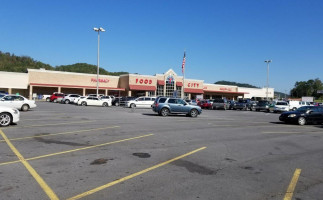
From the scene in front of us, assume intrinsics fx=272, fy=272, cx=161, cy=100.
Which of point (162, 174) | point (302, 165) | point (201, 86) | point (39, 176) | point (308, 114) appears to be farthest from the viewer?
point (201, 86)

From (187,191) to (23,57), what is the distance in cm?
13762

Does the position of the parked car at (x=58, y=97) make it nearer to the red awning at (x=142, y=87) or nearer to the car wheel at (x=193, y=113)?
the red awning at (x=142, y=87)

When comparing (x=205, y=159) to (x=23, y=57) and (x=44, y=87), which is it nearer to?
(x=44, y=87)

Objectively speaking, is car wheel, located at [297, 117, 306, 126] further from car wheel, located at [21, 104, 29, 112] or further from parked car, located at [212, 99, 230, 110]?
parked car, located at [212, 99, 230, 110]

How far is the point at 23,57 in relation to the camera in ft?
409

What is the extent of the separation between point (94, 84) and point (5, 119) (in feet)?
160

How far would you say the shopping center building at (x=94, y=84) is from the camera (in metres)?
52.7

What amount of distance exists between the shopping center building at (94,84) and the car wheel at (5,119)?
33872 millimetres

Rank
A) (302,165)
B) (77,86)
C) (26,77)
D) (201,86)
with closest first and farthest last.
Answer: (302,165) < (26,77) < (77,86) < (201,86)

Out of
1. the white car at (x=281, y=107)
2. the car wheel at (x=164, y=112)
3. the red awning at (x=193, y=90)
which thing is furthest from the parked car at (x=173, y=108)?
the red awning at (x=193, y=90)

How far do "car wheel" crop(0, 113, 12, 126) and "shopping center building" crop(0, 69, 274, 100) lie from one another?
111 feet

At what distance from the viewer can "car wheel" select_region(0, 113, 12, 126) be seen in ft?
40.4

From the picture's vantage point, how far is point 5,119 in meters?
12.4

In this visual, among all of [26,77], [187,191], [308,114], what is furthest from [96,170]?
[26,77]
